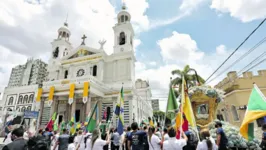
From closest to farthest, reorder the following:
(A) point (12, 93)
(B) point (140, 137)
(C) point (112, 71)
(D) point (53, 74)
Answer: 1. (B) point (140, 137)
2. (C) point (112, 71)
3. (D) point (53, 74)
4. (A) point (12, 93)

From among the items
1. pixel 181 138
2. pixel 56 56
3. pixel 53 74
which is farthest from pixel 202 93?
pixel 56 56

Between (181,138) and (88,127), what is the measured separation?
3.59 meters

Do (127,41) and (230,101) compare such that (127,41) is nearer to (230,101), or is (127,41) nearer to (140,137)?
(230,101)

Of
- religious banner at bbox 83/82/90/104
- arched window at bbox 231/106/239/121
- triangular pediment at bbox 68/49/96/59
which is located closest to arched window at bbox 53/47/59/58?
triangular pediment at bbox 68/49/96/59

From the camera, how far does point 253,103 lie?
16.6ft

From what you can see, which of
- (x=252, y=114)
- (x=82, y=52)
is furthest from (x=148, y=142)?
(x=82, y=52)

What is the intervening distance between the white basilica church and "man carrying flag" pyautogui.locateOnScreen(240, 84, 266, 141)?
1694 centimetres

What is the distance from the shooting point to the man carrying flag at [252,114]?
4590 millimetres

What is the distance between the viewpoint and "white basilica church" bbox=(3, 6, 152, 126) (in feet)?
69.7

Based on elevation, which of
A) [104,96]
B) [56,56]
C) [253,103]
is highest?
[56,56]

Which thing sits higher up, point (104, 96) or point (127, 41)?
point (127, 41)

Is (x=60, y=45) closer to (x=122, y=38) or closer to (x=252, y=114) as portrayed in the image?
(x=122, y=38)

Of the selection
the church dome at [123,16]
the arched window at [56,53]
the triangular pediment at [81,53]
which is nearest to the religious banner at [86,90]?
the triangular pediment at [81,53]

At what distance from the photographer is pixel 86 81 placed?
20125 mm
